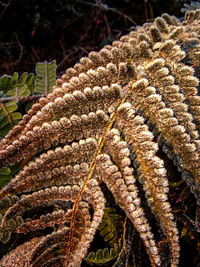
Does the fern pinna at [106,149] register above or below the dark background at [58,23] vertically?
below

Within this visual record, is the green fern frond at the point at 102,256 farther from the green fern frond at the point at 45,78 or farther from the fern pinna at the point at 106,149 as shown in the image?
the green fern frond at the point at 45,78

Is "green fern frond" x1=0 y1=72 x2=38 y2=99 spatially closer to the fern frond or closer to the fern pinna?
the fern frond

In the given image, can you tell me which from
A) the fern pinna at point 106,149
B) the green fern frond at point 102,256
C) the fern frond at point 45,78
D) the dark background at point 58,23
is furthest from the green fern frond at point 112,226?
the dark background at point 58,23

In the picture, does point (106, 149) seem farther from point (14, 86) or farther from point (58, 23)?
point (58, 23)

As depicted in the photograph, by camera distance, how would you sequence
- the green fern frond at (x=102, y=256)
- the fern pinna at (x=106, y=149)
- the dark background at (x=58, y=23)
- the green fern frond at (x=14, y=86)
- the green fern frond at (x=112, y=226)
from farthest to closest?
the dark background at (x=58, y=23)
the green fern frond at (x=14, y=86)
the green fern frond at (x=112, y=226)
the green fern frond at (x=102, y=256)
the fern pinna at (x=106, y=149)

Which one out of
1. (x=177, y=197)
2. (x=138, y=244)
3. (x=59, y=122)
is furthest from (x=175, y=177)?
(x=59, y=122)

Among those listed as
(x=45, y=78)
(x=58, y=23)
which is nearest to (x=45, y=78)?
(x=45, y=78)
